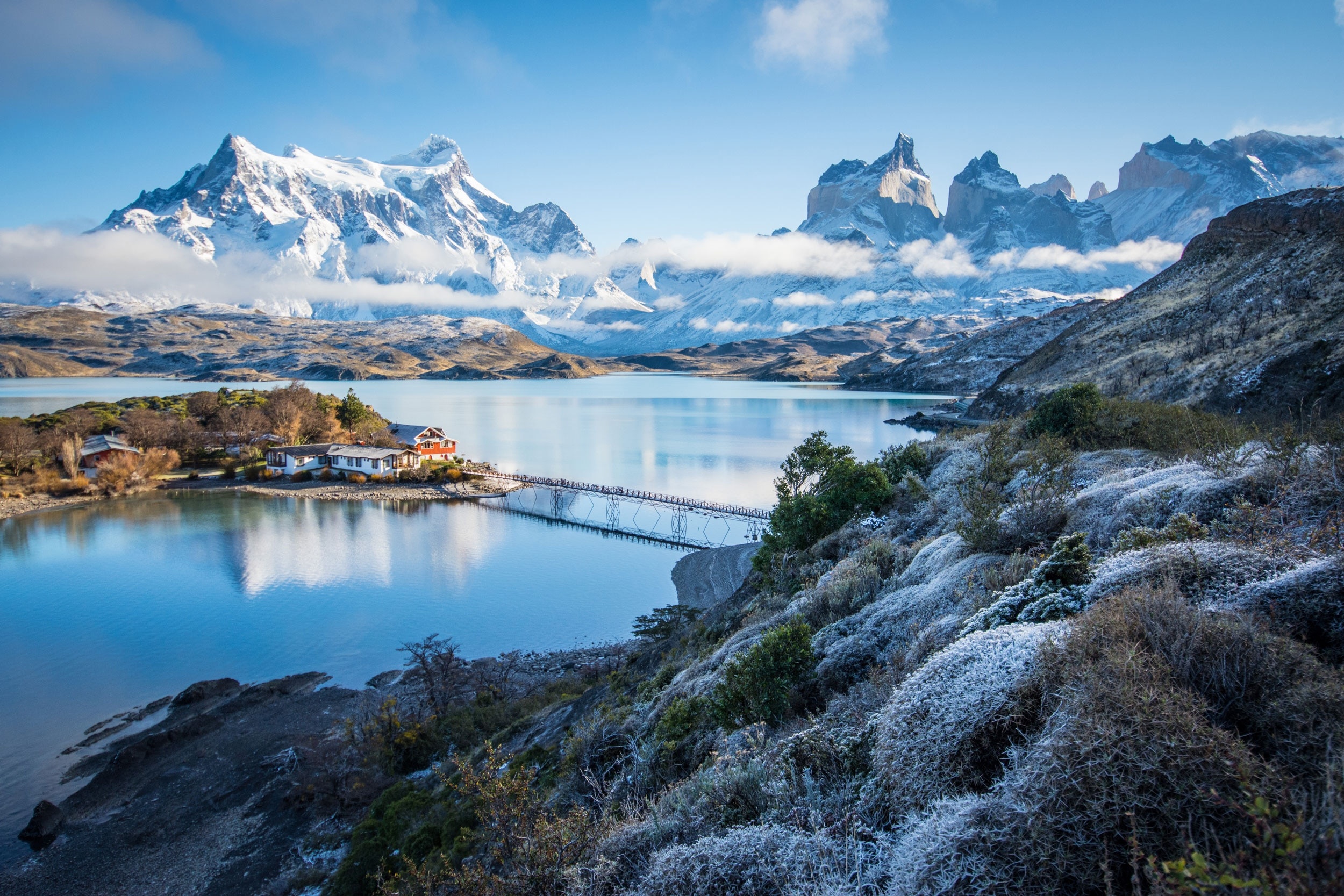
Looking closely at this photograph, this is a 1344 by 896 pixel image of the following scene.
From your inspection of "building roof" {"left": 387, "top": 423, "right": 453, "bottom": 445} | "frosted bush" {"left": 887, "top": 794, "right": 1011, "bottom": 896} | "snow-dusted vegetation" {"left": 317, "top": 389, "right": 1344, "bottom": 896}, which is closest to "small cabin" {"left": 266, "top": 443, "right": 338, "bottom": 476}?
"building roof" {"left": 387, "top": 423, "right": 453, "bottom": 445}

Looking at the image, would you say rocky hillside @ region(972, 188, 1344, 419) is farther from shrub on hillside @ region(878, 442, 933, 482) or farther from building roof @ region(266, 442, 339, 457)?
building roof @ region(266, 442, 339, 457)

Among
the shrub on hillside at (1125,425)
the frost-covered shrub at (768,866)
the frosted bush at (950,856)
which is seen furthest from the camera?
the shrub on hillside at (1125,425)

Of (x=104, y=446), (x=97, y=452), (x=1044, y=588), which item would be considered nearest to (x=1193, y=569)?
(x=1044, y=588)

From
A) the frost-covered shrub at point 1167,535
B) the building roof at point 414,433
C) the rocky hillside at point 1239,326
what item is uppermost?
the rocky hillside at point 1239,326

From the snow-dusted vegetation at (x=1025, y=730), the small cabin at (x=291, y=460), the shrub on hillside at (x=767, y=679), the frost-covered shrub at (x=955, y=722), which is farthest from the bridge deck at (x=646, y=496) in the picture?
the frost-covered shrub at (x=955, y=722)

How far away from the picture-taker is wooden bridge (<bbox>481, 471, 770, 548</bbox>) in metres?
39.2

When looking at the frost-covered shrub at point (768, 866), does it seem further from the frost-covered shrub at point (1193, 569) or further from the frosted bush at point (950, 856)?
the frost-covered shrub at point (1193, 569)

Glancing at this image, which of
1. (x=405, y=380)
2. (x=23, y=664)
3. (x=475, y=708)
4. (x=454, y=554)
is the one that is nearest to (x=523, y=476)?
(x=454, y=554)

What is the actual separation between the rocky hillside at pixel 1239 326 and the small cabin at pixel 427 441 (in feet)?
175

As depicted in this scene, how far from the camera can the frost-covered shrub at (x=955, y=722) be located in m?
4.40

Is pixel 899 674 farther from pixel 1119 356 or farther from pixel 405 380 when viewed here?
pixel 405 380

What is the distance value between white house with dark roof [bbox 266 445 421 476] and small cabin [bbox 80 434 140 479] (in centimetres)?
1034

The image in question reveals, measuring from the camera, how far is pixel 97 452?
52.1 meters

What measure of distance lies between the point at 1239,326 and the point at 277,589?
186ft
